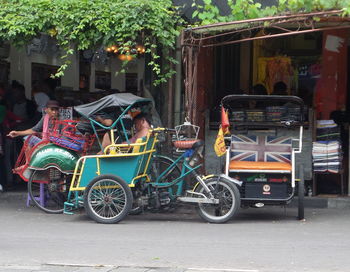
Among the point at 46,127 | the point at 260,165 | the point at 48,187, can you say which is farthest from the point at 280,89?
the point at 48,187

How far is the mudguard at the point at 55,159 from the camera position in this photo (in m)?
10.8

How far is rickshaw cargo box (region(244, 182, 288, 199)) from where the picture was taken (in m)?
10.0

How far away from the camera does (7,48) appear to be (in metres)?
14.4

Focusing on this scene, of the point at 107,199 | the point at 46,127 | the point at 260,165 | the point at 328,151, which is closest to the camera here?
the point at 107,199

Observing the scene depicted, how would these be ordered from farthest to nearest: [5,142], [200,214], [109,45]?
[5,142], [109,45], [200,214]

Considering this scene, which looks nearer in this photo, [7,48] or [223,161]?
[223,161]

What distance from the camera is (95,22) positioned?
1062cm

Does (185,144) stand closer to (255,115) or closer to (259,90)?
(255,115)

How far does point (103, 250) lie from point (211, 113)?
14.5 feet

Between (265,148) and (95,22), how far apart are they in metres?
3.22

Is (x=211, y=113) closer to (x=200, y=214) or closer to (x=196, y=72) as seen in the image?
(x=196, y=72)

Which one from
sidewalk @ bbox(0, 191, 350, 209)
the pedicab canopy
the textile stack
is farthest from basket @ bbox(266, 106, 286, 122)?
the pedicab canopy

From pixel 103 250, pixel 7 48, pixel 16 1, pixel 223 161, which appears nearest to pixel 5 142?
pixel 7 48

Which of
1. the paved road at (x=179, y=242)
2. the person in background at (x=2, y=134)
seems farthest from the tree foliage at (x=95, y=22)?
the paved road at (x=179, y=242)
